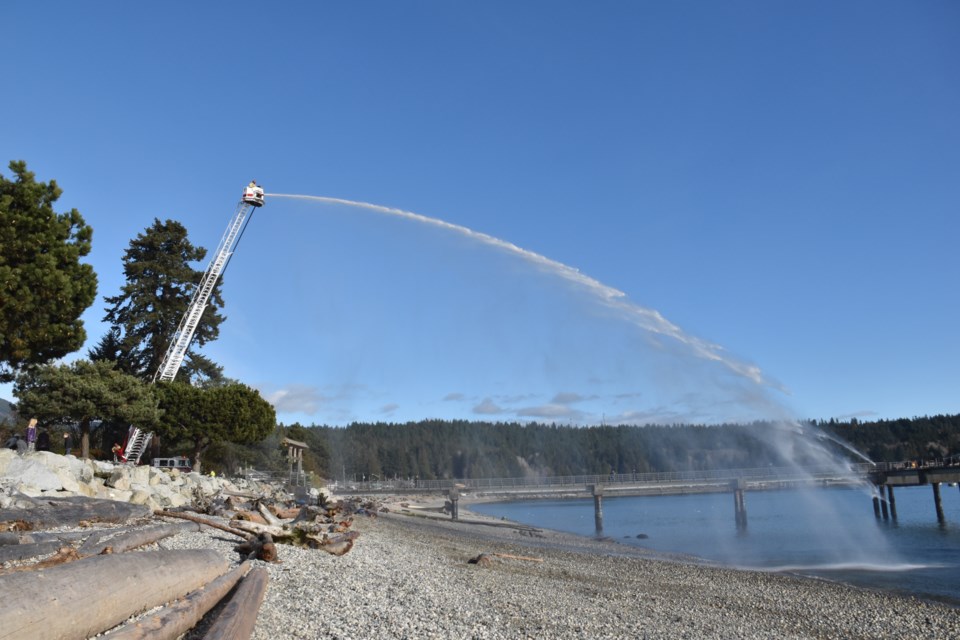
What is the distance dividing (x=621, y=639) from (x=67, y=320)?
26607mm

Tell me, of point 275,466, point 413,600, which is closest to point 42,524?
point 413,600

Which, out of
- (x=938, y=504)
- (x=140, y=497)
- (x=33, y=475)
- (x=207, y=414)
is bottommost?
(x=938, y=504)

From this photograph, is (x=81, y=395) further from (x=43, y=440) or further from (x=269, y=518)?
(x=269, y=518)

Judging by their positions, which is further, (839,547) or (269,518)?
(839,547)

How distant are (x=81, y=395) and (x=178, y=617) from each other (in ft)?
127

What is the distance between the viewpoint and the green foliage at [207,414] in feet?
172

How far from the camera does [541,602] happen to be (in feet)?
47.0

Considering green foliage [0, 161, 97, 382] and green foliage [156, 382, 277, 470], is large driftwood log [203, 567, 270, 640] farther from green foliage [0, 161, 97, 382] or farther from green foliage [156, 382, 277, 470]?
green foliage [156, 382, 277, 470]

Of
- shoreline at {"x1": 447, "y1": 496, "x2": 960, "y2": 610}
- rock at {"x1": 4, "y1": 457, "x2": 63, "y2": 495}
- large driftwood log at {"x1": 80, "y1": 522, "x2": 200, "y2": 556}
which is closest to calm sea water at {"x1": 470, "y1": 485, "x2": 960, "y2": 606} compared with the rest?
shoreline at {"x1": 447, "y1": 496, "x2": 960, "y2": 610}

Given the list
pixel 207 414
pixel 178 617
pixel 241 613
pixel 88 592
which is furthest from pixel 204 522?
pixel 207 414

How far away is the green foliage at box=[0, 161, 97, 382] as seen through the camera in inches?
1018

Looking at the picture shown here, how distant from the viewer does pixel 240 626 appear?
25.6 feet

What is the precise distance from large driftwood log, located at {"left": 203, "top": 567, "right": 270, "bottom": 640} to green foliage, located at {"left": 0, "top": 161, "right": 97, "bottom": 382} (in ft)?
70.1

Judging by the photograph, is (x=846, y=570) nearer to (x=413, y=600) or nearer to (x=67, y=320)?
(x=413, y=600)
